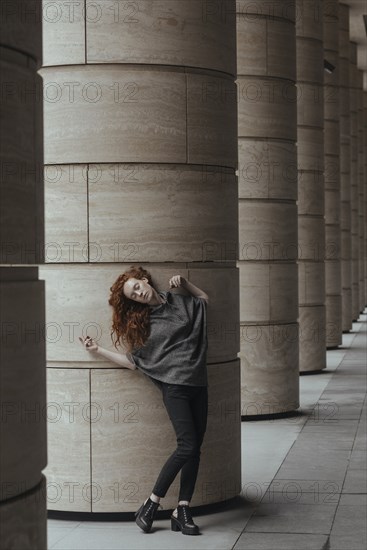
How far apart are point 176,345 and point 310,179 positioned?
38.7 feet

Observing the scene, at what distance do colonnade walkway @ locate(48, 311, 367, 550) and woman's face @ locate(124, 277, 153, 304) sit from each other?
171 cm

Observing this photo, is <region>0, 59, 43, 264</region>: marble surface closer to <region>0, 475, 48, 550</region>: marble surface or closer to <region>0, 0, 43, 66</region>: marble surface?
<region>0, 0, 43, 66</region>: marble surface

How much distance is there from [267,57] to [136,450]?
24.1ft

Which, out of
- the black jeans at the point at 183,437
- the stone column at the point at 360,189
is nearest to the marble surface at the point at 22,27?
the black jeans at the point at 183,437

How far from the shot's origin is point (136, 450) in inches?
337

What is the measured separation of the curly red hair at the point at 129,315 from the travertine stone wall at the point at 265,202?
243 inches

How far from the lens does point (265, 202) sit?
1447cm

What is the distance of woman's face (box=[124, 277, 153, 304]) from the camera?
26.7 ft

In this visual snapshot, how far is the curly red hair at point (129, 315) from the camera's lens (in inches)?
323

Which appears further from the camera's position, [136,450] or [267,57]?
[267,57]

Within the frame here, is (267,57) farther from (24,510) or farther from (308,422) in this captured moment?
(24,510)

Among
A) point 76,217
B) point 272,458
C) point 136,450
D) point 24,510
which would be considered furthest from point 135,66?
point 24,510

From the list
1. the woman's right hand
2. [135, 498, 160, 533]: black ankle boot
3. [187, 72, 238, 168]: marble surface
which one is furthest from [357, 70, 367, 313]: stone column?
[135, 498, 160, 533]: black ankle boot

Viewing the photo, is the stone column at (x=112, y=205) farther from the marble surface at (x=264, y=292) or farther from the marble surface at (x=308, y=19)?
the marble surface at (x=308, y=19)
